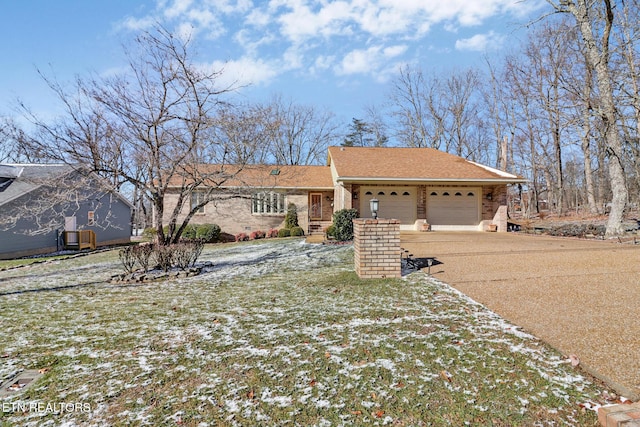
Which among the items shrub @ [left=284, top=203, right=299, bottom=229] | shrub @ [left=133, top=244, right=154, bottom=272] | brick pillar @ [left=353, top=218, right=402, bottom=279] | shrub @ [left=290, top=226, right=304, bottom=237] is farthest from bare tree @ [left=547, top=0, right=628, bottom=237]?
shrub @ [left=133, top=244, right=154, bottom=272]

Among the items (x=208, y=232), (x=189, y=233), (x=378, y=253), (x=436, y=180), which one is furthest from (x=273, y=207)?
(x=378, y=253)

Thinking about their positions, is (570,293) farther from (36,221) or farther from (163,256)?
(36,221)

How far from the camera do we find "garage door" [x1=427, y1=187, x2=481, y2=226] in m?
15.5

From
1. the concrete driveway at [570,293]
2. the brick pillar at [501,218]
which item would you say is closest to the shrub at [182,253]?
the concrete driveway at [570,293]

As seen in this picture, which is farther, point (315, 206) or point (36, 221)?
point (315, 206)

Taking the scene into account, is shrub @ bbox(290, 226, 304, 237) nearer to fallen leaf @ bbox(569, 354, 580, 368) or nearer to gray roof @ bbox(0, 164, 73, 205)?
gray roof @ bbox(0, 164, 73, 205)

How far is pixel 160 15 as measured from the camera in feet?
25.1

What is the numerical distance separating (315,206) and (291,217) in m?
1.50

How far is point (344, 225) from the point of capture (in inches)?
501

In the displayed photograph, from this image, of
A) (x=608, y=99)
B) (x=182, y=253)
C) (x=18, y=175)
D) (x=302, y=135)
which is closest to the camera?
(x=182, y=253)

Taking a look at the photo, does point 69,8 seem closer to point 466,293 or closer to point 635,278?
point 466,293

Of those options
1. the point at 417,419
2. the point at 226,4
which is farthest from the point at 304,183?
the point at 417,419

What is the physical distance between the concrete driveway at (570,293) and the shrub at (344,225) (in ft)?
13.9

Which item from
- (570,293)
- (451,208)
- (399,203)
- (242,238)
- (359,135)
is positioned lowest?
(570,293)
